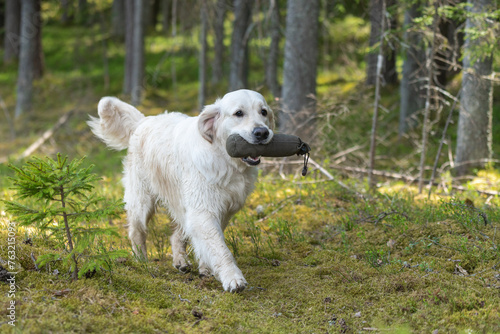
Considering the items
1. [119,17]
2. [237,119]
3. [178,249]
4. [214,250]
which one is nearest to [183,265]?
[178,249]

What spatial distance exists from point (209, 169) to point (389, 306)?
196cm

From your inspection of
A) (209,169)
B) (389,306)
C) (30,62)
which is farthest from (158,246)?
(30,62)

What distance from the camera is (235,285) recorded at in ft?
13.0

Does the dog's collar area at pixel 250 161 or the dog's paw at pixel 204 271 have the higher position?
the dog's collar area at pixel 250 161

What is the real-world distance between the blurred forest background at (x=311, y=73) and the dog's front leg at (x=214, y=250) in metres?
3.44

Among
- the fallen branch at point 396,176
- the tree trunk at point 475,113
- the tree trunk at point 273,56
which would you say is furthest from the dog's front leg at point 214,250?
the tree trunk at point 273,56

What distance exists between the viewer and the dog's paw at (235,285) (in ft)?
13.0

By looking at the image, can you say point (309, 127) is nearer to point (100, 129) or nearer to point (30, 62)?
point (100, 129)

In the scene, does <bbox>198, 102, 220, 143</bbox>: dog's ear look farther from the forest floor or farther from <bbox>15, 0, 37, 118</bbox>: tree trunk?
<bbox>15, 0, 37, 118</bbox>: tree trunk

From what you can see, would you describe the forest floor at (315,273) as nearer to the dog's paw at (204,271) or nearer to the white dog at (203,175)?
the dog's paw at (204,271)

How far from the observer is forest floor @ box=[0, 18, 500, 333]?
3.24 m

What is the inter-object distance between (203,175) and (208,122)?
0.51 metres

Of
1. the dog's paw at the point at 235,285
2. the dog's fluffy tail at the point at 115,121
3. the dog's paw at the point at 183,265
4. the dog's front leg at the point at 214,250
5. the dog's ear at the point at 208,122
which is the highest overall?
the dog's ear at the point at 208,122

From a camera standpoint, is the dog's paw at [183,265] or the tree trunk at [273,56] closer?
the dog's paw at [183,265]
